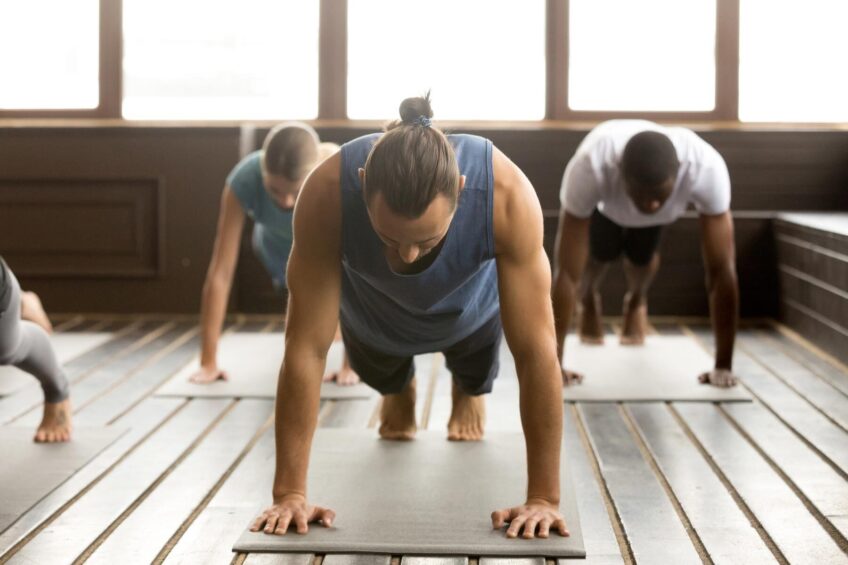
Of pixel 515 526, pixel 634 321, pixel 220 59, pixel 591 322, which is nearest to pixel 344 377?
pixel 591 322

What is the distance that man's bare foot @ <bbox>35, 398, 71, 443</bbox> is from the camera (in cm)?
293

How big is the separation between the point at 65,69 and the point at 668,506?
423 centimetres

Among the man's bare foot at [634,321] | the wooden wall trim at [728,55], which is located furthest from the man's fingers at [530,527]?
the wooden wall trim at [728,55]

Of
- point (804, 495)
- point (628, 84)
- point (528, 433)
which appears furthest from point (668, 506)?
point (628, 84)

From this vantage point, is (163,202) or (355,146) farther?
(163,202)

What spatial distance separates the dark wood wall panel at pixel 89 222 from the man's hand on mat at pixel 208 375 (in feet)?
5.37

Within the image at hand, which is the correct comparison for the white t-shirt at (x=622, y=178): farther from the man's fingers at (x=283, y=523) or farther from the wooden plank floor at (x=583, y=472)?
the man's fingers at (x=283, y=523)

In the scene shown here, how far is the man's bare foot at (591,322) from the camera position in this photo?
179 inches

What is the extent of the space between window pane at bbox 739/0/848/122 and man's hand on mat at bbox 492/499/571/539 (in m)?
3.85

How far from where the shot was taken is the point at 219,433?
310cm

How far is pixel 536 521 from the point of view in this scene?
2168mm

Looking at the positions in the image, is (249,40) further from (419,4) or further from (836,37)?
(836,37)

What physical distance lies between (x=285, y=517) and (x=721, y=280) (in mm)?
1880

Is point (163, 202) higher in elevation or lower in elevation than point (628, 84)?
lower
